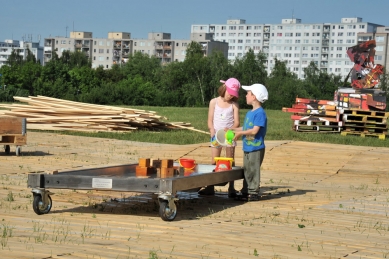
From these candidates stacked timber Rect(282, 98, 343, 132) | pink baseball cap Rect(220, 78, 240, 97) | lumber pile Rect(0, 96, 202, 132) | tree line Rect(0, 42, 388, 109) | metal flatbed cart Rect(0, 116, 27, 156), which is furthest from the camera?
tree line Rect(0, 42, 388, 109)

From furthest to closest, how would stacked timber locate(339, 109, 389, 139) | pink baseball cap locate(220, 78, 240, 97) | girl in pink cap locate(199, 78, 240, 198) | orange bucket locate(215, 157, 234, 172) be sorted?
stacked timber locate(339, 109, 389, 139) → girl in pink cap locate(199, 78, 240, 198) → pink baseball cap locate(220, 78, 240, 97) → orange bucket locate(215, 157, 234, 172)

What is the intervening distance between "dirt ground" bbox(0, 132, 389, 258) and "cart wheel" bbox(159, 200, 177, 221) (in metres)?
0.11

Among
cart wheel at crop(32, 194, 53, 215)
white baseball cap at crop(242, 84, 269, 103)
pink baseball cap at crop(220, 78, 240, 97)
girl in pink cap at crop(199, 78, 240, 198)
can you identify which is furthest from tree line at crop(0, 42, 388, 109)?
cart wheel at crop(32, 194, 53, 215)

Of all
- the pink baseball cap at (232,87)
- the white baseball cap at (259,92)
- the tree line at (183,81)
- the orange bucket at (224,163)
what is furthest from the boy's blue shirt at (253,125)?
the tree line at (183,81)

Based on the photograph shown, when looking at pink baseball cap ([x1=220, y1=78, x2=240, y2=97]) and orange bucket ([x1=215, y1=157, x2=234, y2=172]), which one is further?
pink baseball cap ([x1=220, y1=78, x2=240, y2=97])

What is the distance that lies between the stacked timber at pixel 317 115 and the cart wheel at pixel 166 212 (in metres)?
18.4

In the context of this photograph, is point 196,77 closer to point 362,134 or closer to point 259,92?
point 362,134

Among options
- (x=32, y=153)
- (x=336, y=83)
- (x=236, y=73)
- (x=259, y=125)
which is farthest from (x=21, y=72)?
(x=259, y=125)

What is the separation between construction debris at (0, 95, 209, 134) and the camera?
24500 millimetres

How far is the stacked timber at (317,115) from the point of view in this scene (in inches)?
1033

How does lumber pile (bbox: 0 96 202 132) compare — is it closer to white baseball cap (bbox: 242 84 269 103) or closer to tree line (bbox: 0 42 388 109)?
white baseball cap (bbox: 242 84 269 103)

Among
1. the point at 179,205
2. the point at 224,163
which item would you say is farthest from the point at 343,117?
the point at 179,205

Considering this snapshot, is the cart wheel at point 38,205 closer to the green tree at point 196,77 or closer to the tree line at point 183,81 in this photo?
the tree line at point 183,81

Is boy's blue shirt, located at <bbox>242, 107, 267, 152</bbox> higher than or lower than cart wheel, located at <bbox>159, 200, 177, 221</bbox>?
higher
